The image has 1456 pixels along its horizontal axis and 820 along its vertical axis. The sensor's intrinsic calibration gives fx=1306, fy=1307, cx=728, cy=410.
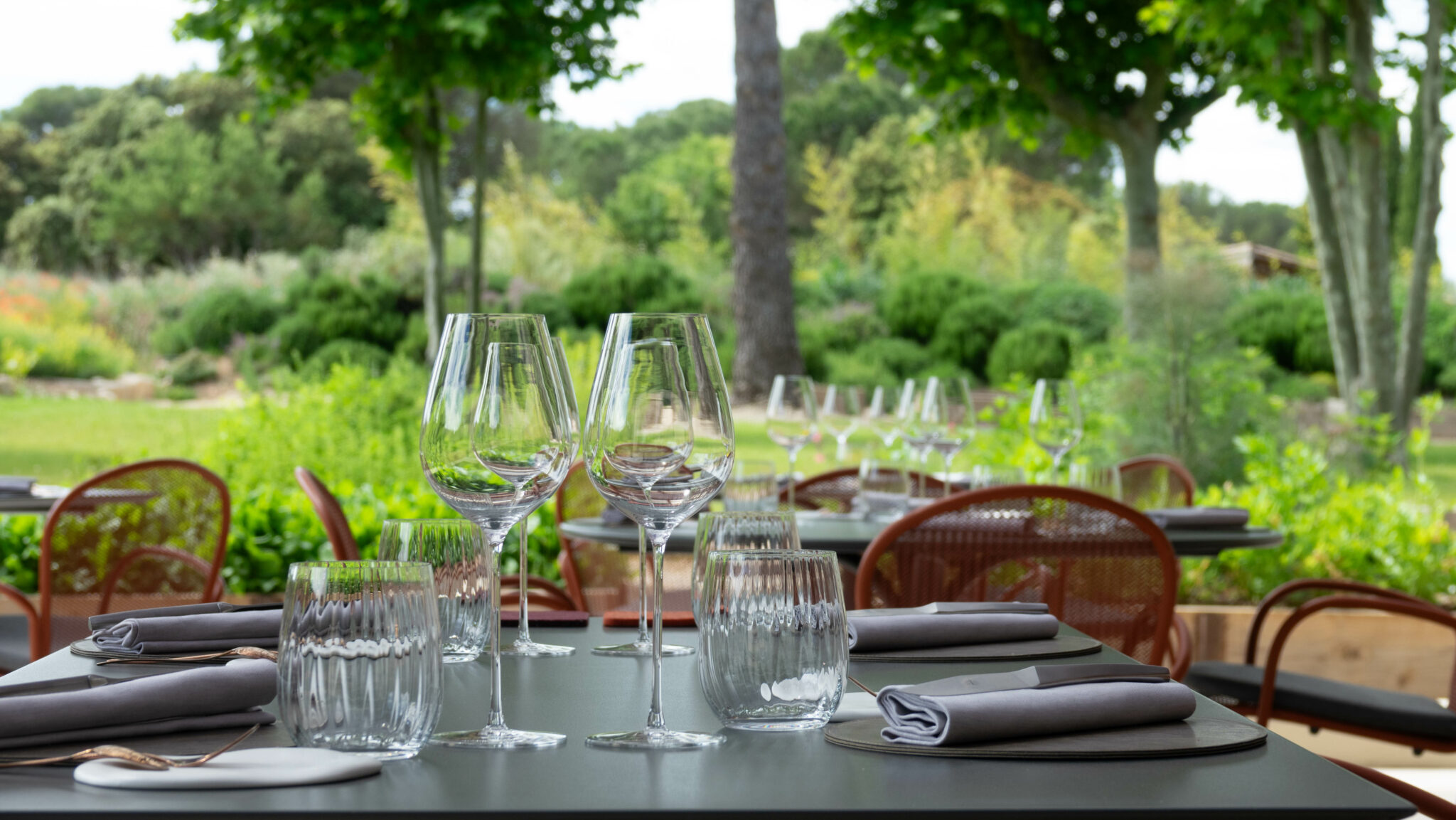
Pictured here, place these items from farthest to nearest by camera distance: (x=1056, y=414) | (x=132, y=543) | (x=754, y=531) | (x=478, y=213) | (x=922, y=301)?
(x=922, y=301) → (x=478, y=213) → (x=132, y=543) → (x=1056, y=414) → (x=754, y=531)

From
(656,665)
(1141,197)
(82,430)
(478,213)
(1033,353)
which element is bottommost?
(82,430)

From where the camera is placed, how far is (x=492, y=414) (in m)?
0.93

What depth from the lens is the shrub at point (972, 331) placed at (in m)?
9.61

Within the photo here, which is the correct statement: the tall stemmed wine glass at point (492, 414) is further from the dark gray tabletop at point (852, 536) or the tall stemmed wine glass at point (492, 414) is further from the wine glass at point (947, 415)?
the wine glass at point (947, 415)

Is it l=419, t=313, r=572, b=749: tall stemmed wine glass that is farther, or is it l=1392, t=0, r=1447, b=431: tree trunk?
l=1392, t=0, r=1447, b=431: tree trunk

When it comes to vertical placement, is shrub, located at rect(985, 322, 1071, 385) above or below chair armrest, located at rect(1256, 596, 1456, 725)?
above

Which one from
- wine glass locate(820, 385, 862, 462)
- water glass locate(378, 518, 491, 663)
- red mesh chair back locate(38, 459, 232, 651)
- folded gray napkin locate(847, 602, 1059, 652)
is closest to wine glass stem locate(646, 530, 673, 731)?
water glass locate(378, 518, 491, 663)

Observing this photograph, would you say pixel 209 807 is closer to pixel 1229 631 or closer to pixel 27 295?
pixel 1229 631

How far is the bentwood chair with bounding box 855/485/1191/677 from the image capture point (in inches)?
77.4

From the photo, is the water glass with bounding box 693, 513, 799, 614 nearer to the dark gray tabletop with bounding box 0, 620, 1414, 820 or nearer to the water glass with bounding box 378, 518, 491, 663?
the water glass with bounding box 378, 518, 491, 663

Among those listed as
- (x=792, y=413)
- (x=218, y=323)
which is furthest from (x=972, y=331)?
(x=792, y=413)

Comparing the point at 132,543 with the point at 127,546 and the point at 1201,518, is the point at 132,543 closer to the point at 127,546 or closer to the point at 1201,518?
the point at 127,546

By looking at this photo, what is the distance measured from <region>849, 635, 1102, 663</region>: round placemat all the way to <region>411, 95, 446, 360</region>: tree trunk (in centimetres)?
506

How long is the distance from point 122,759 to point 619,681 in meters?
0.45
